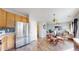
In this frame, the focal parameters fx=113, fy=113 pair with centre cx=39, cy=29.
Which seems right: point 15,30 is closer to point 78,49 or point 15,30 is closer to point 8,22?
point 8,22

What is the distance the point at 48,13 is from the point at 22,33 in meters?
0.68

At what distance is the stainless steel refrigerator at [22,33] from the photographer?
2.31 metres

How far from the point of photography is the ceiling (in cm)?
224

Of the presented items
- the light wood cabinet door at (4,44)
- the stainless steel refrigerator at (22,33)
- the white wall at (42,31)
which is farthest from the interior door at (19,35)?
the white wall at (42,31)

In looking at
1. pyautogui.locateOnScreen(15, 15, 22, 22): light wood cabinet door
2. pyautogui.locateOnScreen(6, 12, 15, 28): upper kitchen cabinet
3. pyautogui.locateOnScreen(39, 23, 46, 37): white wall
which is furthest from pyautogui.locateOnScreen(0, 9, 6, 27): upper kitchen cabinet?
pyautogui.locateOnScreen(39, 23, 46, 37): white wall

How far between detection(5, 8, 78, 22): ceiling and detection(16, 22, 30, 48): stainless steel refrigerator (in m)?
0.23

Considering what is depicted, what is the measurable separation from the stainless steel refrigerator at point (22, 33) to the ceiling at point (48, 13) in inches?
9.0

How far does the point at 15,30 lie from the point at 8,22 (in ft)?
0.69

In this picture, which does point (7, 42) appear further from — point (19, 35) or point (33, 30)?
point (33, 30)

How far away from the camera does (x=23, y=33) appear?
7.77 feet

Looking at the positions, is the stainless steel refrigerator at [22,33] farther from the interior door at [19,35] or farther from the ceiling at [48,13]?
the ceiling at [48,13]

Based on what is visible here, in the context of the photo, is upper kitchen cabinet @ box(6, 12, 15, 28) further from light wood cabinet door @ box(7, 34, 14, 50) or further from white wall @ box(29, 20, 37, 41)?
white wall @ box(29, 20, 37, 41)
